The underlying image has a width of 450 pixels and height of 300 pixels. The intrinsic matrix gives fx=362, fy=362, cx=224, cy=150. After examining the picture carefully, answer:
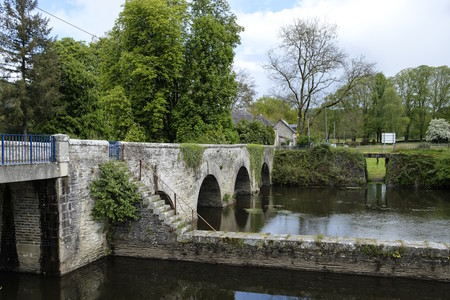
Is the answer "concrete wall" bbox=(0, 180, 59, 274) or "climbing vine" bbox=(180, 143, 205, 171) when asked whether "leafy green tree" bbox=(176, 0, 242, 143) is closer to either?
"climbing vine" bbox=(180, 143, 205, 171)

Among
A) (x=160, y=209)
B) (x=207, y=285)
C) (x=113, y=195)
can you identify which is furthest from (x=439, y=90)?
(x=113, y=195)

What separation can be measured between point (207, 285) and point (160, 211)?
2.65 meters

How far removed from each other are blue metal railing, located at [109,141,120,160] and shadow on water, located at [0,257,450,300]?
3.28 m

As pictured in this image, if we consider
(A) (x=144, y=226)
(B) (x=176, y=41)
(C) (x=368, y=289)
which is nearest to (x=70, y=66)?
(B) (x=176, y=41)

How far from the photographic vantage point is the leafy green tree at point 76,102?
27000 millimetres

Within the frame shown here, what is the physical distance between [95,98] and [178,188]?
1728 centimetres

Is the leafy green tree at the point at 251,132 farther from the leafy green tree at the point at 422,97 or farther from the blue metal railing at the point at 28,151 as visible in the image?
the leafy green tree at the point at 422,97

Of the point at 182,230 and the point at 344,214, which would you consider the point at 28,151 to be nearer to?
the point at 182,230

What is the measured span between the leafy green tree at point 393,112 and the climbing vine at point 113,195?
45172 mm

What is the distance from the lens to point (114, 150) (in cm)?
1130

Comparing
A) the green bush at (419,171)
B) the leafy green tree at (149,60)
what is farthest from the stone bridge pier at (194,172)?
the green bush at (419,171)

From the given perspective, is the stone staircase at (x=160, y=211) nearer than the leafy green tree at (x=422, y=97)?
Yes

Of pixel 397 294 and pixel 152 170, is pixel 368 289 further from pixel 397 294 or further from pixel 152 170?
pixel 152 170

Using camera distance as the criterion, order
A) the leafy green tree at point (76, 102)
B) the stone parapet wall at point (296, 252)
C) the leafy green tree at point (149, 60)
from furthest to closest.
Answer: the leafy green tree at point (76, 102)
the leafy green tree at point (149, 60)
the stone parapet wall at point (296, 252)
